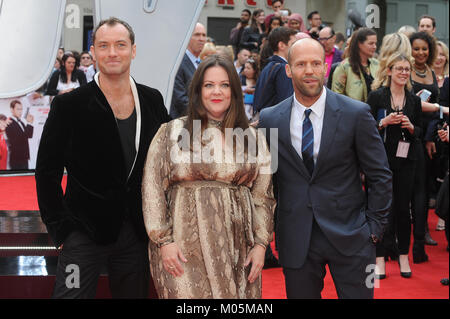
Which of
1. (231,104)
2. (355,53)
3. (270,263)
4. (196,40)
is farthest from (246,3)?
(231,104)

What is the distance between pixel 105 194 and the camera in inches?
98.7

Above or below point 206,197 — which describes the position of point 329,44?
above

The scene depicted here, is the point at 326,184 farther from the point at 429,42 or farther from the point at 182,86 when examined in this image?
the point at 429,42

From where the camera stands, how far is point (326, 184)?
248 cm

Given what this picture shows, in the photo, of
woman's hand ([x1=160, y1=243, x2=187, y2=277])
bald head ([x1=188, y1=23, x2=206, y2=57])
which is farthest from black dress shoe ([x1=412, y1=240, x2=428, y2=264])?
woman's hand ([x1=160, y1=243, x2=187, y2=277])

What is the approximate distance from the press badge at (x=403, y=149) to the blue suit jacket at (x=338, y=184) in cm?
186

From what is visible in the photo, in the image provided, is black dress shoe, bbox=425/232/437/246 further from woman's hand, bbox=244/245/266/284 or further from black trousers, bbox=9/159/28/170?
black trousers, bbox=9/159/28/170

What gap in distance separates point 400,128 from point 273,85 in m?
0.96

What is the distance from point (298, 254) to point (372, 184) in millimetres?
427

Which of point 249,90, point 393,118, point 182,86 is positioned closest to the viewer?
point 393,118

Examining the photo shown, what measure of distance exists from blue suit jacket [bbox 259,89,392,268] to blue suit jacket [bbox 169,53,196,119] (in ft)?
6.38

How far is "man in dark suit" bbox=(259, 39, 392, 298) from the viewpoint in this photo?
97.2 inches
